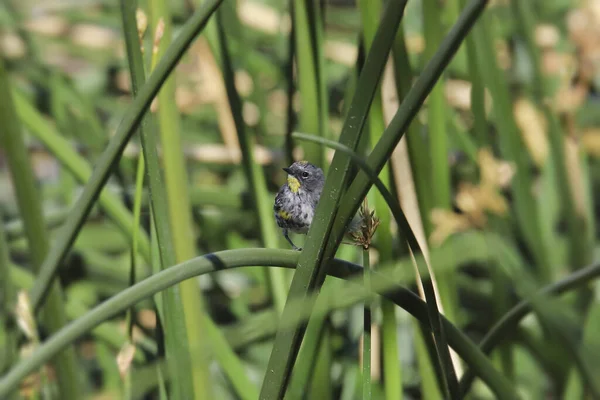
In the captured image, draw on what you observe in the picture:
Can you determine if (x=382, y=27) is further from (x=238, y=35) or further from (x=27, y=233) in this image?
(x=238, y=35)

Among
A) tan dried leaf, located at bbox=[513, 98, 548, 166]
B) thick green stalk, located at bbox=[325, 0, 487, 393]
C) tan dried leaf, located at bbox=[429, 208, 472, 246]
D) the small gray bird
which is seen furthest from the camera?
tan dried leaf, located at bbox=[513, 98, 548, 166]

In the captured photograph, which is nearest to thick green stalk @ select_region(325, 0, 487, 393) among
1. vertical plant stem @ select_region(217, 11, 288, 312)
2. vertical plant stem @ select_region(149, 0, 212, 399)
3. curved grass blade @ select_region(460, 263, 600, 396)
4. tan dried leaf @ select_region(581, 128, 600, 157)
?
curved grass blade @ select_region(460, 263, 600, 396)

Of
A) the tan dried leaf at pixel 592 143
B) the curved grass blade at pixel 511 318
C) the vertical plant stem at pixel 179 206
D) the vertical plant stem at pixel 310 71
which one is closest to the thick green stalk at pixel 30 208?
the vertical plant stem at pixel 179 206

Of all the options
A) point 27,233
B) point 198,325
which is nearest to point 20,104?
point 27,233

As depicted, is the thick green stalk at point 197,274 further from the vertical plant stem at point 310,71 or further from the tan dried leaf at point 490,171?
the tan dried leaf at point 490,171

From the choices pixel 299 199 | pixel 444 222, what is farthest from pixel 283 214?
pixel 444 222

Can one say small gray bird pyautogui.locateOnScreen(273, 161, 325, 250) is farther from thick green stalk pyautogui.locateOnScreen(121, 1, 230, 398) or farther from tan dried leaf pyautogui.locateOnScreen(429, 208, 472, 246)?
tan dried leaf pyautogui.locateOnScreen(429, 208, 472, 246)
